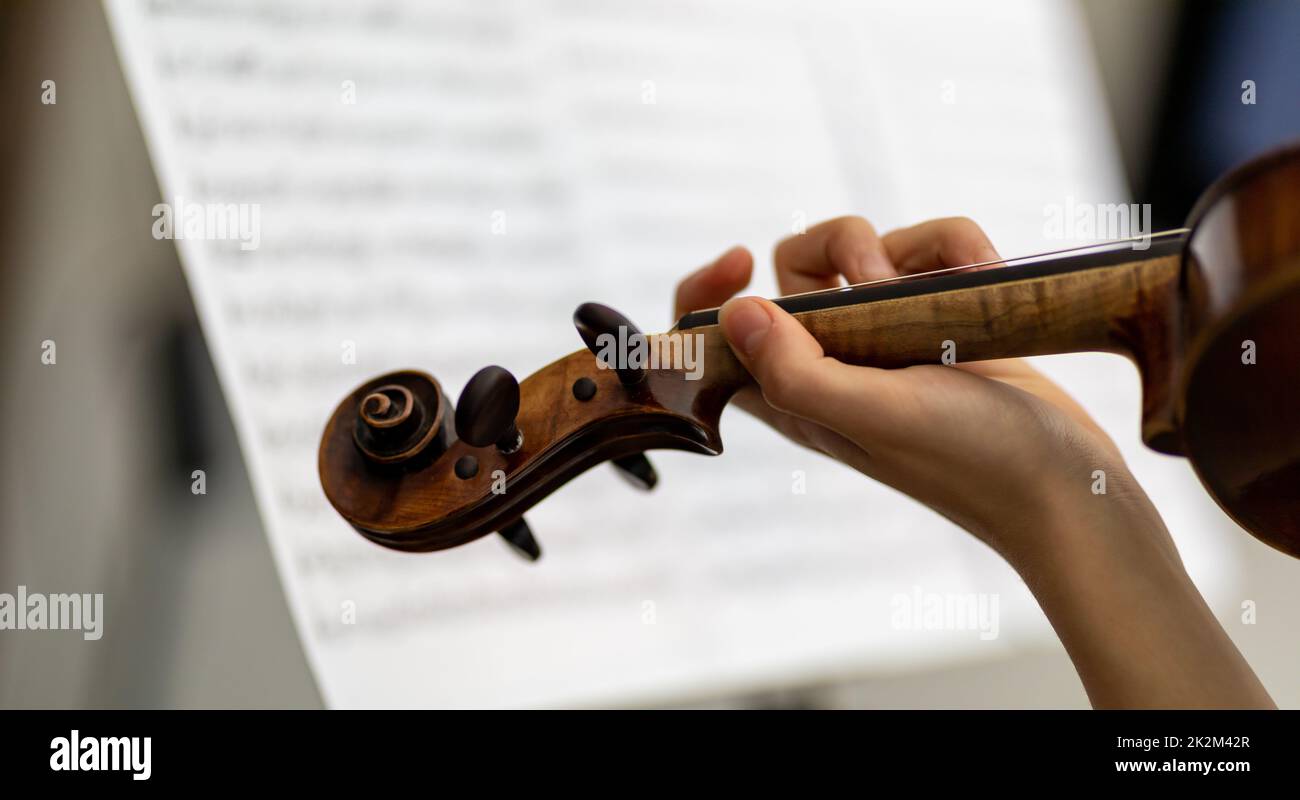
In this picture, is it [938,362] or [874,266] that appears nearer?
[938,362]

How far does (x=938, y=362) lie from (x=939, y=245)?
0.20 meters

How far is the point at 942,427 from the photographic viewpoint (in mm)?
453

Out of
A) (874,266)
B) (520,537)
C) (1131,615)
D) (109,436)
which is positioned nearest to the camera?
(1131,615)

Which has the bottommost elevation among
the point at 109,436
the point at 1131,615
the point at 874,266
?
the point at 1131,615

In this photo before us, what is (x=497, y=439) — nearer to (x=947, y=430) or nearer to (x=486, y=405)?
(x=486, y=405)

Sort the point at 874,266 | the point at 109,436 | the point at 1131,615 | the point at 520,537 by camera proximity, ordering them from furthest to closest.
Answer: the point at 109,436 → the point at 874,266 → the point at 520,537 → the point at 1131,615

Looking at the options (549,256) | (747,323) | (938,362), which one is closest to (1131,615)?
(938,362)

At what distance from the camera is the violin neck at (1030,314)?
0.42m

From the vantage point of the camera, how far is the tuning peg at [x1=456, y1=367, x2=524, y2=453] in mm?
462

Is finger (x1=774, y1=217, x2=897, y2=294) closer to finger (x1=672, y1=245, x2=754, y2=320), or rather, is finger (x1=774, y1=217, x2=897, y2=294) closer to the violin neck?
finger (x1=672, y1=245, x2=754, y2=320)

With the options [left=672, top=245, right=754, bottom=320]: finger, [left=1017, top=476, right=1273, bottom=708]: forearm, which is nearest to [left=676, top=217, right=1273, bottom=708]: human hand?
[left=1017, top=476, right=1273, bottom=708]: forearm

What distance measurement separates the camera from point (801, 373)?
1.49 ft

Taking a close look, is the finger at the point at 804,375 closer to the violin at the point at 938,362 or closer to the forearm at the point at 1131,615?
the violin at the point at 938,362

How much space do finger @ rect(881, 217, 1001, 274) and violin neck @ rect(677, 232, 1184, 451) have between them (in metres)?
0.15
